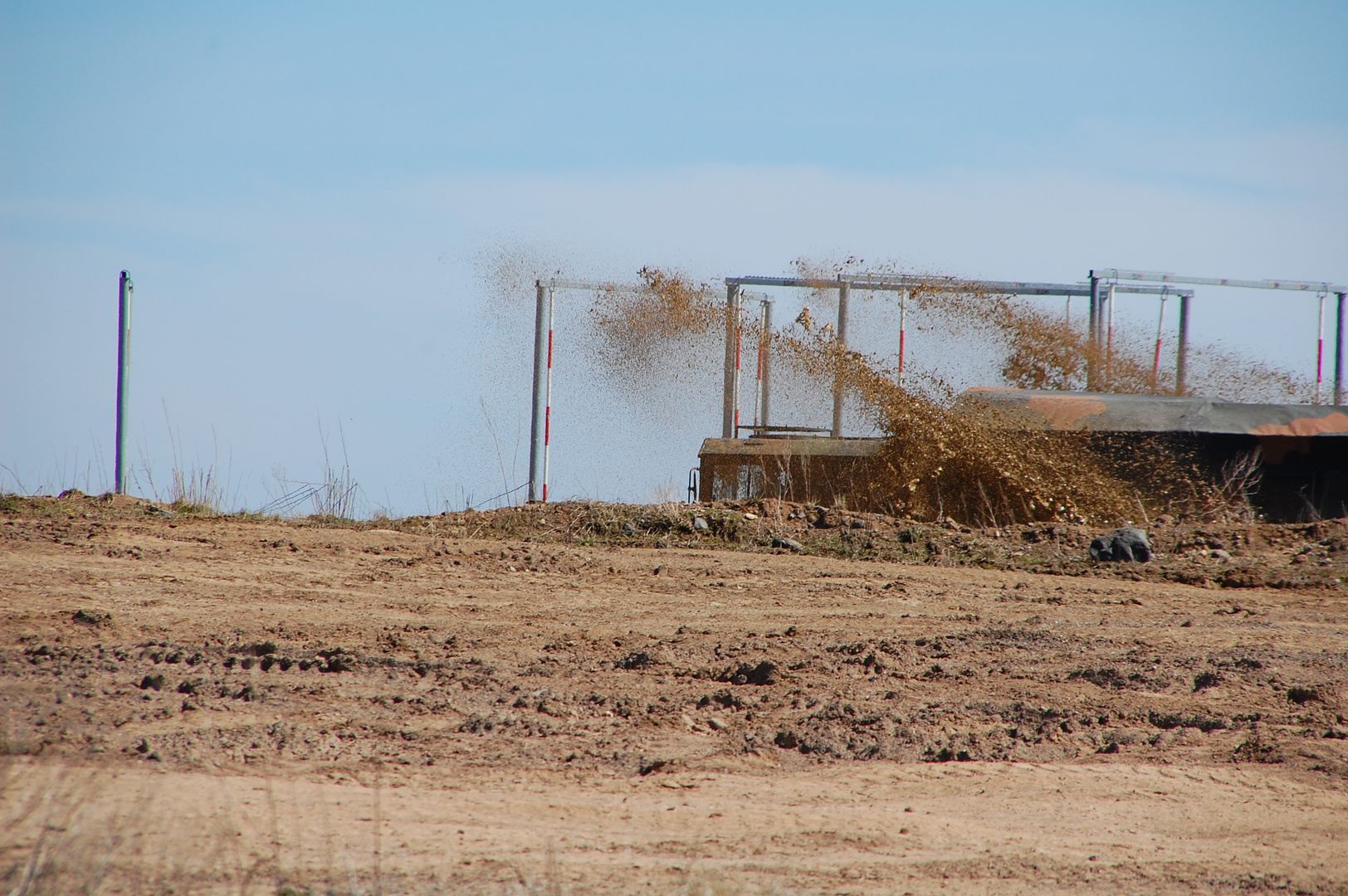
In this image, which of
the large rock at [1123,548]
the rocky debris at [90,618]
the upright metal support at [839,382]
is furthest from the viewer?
the upright metal support at [839,382]

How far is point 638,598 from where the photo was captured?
643 cm

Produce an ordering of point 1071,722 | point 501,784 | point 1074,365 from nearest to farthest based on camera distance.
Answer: point 501,784 < point 1071,722 < point 1074,365

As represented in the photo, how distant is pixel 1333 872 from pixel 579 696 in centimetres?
244

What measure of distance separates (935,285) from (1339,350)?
4.54 meters

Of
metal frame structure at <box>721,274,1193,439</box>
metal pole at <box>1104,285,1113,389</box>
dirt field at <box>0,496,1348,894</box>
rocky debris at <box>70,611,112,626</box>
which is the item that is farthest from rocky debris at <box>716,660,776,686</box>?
metal pole at <box>1104,285,1113,389</box>

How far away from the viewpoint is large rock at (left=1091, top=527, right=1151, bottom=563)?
26.4 ft

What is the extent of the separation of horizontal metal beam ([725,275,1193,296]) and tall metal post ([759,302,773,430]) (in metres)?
0.38

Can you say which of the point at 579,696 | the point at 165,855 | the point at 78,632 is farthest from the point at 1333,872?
the point at 78,632

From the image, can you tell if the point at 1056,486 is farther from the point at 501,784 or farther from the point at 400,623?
the point at 501,784

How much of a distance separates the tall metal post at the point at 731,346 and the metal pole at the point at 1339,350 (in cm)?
649

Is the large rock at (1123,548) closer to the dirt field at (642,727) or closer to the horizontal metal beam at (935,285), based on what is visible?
the dirt field at (642,727)

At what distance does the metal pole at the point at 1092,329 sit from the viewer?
36.4 ft

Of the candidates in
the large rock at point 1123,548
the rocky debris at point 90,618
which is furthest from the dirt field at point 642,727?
the large rock at point 1123,548

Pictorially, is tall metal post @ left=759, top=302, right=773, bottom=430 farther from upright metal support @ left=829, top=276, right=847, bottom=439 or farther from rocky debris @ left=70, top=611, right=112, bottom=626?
rocky debris @ left=70, top=611, right=112, bottom=626
